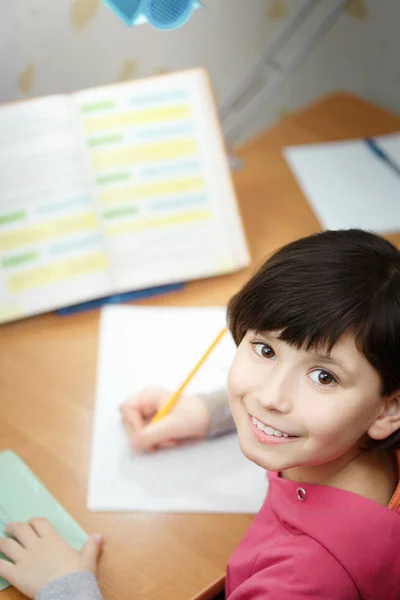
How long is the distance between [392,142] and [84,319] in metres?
0.79

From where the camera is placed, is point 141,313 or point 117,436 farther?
point 141,313

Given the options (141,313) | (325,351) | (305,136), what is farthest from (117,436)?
(305,136)

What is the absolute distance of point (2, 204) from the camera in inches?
45.0

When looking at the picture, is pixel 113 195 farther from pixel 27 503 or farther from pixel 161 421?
pixel 27 503

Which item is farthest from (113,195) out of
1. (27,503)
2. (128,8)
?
(27,503)

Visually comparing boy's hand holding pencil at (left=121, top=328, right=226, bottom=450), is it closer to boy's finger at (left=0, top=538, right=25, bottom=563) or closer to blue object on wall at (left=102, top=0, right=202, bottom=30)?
boy's finger at (left=0, top=538, right=25, bottom=563)

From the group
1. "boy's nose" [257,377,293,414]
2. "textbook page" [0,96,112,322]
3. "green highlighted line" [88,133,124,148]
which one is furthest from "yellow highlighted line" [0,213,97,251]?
"boy's nose" [257,377,293,414]

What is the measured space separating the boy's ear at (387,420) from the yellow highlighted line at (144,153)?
613mm

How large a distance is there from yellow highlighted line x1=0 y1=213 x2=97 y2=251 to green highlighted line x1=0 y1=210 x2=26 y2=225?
1cm

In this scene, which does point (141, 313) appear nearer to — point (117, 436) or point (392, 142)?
point (117, 436)

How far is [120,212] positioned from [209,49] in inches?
20.2

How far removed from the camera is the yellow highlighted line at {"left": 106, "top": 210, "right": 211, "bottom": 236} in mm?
1207

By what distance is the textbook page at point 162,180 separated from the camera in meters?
1.21

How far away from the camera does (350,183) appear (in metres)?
1.50
